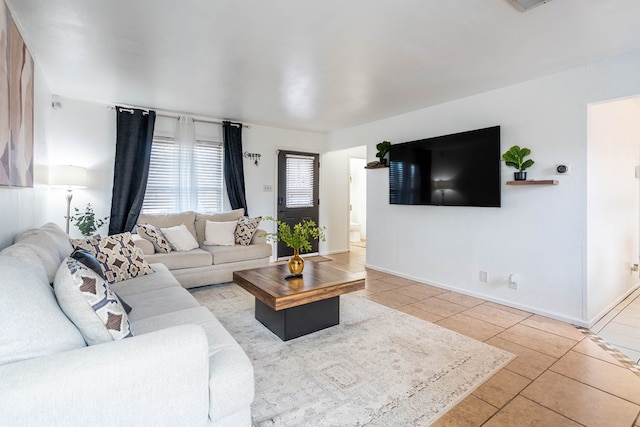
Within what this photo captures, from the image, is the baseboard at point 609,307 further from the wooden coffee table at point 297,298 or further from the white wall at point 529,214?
the wooden coffee table at point 297,298

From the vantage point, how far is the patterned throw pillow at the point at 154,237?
12.8 ft

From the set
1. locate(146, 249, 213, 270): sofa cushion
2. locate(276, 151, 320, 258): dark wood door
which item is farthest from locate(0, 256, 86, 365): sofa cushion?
locate(276, 151, 320, 258): dark wood door

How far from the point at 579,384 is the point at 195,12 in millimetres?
3542

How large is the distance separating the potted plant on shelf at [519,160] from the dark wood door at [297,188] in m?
3.65

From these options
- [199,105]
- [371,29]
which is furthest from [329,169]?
[371,29]

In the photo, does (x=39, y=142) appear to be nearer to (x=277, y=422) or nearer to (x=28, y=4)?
(x=28, y=4)

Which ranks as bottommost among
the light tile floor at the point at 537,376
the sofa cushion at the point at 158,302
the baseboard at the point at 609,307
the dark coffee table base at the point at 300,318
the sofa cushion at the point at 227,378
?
the light tile floor at the point at 537,376

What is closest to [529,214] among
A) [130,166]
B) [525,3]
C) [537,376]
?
[537,376]

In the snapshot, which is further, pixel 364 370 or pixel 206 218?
pixel 206 218

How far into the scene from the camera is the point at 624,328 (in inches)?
113

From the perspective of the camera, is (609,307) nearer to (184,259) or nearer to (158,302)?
(158,302)

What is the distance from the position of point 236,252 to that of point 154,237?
1027 millimetres

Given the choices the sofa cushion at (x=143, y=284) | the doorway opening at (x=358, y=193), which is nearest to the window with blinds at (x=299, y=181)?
the doorway opening at (x=358, y=193)

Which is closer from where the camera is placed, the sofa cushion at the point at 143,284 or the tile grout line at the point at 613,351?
the tile grout line at the point at 613,351
